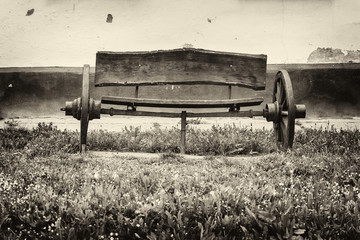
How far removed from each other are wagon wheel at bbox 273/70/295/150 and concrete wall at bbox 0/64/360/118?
1.94m

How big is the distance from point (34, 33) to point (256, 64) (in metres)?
3.63

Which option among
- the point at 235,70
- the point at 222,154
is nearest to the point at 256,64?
the point at 235,70

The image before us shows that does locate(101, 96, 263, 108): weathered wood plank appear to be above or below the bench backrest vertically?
below

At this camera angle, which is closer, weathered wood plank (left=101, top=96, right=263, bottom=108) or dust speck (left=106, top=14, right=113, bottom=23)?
weathered wood plank (left=101, top=96, right=263, bottom=108)

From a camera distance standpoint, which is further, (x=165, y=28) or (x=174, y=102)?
(x=165, y=28)

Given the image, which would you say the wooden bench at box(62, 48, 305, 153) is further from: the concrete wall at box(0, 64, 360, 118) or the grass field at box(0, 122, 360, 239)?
the concrete wall at box(0, 64, 360, 118)

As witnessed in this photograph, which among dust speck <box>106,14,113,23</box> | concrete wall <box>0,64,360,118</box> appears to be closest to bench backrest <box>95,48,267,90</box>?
concrete wall <box>0,64,360,118</box>

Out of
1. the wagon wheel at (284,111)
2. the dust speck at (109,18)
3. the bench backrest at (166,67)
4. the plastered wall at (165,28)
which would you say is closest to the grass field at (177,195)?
the wagon wheel at (284,111)

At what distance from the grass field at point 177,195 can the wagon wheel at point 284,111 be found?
0.65 feet

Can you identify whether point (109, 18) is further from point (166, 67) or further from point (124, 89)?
point (166, 67)

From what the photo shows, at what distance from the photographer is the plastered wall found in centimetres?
698

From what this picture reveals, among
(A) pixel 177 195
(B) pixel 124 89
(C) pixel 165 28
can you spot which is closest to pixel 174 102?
(A) pixel 177 195

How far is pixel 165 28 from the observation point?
6992 mm

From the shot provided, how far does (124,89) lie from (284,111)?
9.45ft
